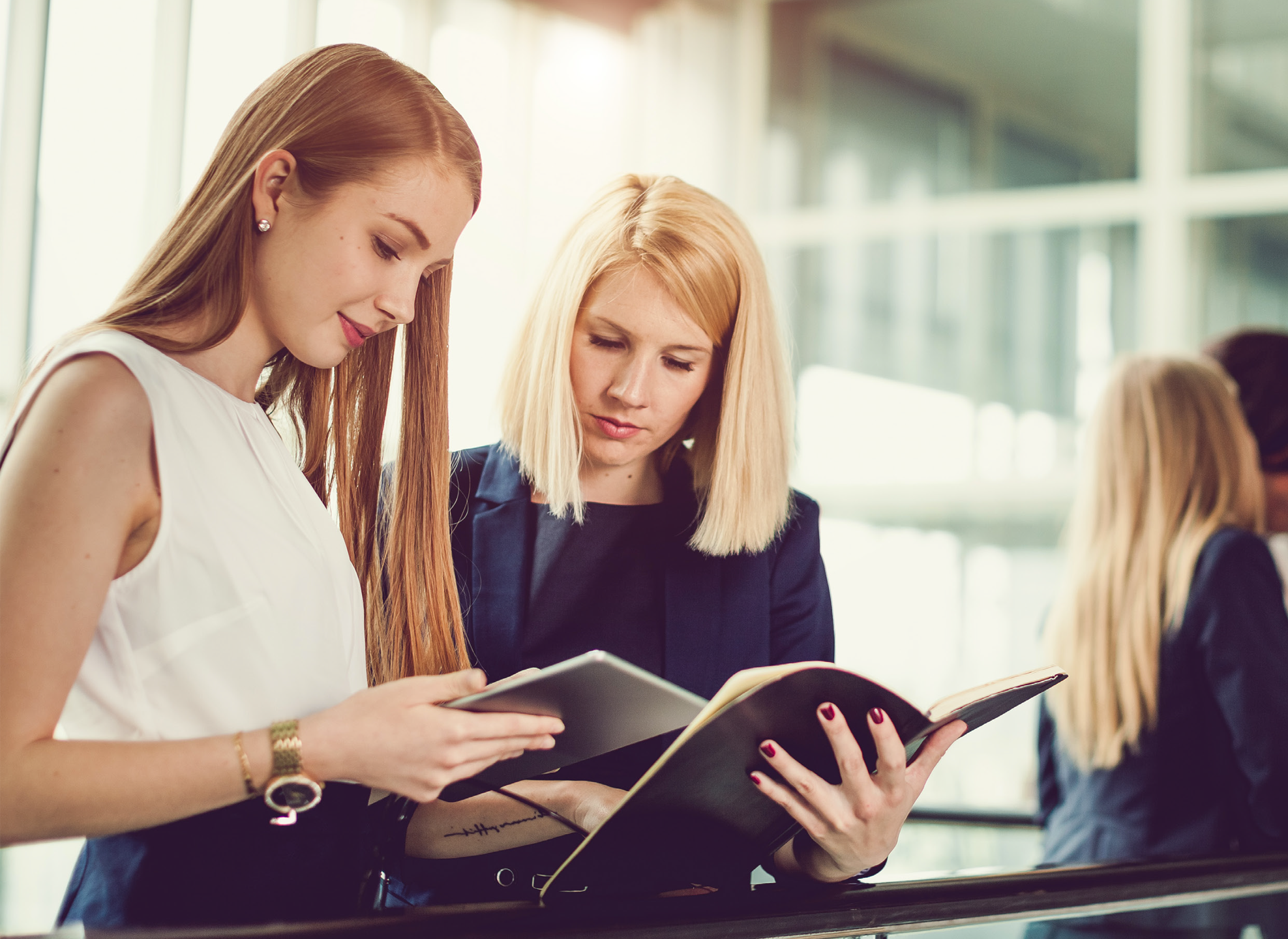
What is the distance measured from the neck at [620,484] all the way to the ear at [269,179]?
0.72 metres

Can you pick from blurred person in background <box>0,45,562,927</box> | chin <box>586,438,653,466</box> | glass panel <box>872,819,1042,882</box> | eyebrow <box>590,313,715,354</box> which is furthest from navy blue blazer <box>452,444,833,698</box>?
glass panel <box>872,819,1042,882</box>

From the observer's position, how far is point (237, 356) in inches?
48.8

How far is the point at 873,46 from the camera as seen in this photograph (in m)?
6.48

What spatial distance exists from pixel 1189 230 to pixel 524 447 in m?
4.84

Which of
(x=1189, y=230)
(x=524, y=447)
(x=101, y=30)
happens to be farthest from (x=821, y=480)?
(x=524, y=447)

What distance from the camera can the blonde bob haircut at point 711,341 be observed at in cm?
170

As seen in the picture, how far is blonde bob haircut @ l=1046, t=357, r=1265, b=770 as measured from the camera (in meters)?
2.36

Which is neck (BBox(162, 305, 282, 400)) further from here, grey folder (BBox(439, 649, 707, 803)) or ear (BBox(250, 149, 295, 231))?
grey folder (BBox(439, 649, 707, 803))

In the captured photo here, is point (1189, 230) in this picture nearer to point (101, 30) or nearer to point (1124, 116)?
point (1124, 116)

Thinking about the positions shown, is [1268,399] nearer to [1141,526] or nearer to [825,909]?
[1141,526]

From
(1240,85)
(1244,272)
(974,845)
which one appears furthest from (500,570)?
(1240,85)

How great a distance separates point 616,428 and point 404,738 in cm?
75

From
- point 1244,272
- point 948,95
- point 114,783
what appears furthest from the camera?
point 948,95

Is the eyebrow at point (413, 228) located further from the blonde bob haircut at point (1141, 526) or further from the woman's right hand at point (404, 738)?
the blonde bob haircut at point (1141, 526)
